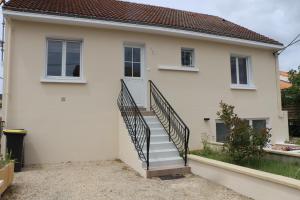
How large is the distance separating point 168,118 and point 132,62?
8.78ft

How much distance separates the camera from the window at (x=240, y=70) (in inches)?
484

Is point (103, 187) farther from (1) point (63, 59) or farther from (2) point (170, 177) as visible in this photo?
(1) point (63, 59)

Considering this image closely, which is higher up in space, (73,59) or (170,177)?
(73,59)

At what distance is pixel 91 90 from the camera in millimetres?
9383

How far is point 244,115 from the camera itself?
12.1 meters

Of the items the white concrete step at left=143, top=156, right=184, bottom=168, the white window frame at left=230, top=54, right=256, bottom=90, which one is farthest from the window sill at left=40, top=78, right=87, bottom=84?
the white window frame at left=230, top=54, right=256, bottom=90

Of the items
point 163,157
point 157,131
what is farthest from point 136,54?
point 163,157

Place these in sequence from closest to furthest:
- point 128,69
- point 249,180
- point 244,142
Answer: point 249,180, point 244,142, point 128,69

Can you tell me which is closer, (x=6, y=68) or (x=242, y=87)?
(x=6, y=68)

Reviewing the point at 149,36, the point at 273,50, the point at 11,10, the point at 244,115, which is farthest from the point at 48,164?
the point at 273,50

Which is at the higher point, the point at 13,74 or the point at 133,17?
the point at 133,17

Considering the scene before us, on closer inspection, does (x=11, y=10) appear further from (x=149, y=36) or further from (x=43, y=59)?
(x=149, y=36)

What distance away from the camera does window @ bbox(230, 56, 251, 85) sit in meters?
12.3

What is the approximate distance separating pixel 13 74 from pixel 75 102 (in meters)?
2.10
